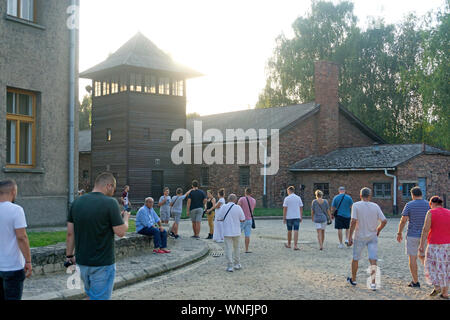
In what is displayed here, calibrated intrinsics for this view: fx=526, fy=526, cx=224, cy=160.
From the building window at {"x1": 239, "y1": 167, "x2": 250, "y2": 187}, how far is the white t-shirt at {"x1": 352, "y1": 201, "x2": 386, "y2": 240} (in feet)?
86.8

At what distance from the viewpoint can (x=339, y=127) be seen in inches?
1505

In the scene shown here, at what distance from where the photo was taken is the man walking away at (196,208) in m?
17.3

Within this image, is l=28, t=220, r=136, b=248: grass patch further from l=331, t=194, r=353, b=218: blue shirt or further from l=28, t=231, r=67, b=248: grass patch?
l=331, t=194, r=353, b=218: blue shirt

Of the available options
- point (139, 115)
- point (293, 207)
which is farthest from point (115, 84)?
point (293, 207)

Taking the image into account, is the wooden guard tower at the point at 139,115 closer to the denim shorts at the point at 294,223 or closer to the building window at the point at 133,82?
the building window at the point at 133,82

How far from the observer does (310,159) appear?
1412 inches

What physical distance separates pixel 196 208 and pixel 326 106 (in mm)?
21512

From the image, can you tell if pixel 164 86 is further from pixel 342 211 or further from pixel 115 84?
pixel 342 211

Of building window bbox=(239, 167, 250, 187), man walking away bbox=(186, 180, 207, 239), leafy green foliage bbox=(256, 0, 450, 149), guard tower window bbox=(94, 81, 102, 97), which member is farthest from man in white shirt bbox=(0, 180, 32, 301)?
leafy green foliage bbox=(256, 0, 450, 149)

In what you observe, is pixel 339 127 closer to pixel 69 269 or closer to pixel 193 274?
pixel 193 274

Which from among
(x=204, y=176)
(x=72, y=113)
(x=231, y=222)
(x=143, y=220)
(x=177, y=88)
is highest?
(x=177, y=88)

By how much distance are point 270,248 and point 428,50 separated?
85.7ft

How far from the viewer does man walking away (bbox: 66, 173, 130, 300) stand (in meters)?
5.64
